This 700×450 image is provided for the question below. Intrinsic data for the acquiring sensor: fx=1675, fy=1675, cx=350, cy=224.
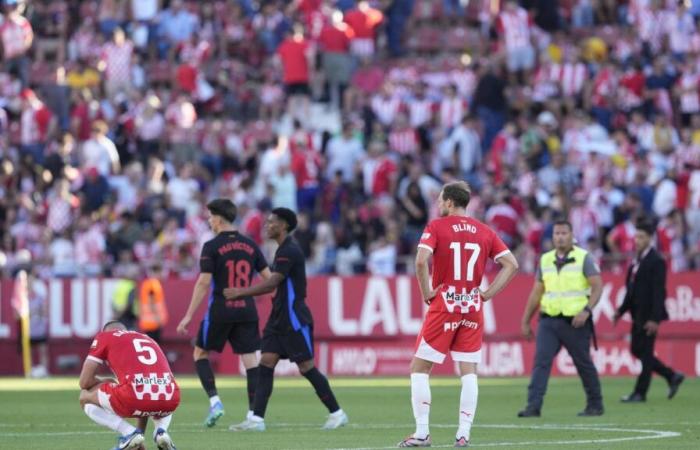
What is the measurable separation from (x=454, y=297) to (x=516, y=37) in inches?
824

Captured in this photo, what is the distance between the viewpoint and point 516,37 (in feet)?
112

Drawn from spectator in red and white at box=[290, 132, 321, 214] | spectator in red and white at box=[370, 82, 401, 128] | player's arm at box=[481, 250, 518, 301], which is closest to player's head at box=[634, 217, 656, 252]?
player's arm at box=[481, 250, 518, 301]

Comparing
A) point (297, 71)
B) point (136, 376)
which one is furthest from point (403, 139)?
point (136, 376)

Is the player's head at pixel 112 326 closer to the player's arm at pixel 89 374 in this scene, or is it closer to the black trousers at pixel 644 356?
the player's arm at pixel 89 374

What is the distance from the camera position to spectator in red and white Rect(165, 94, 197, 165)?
34000 mm

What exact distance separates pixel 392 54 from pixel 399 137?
15.0 feet

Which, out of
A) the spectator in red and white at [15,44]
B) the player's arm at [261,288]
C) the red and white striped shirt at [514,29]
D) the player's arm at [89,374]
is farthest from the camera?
the spectator in red and white at [15,44]

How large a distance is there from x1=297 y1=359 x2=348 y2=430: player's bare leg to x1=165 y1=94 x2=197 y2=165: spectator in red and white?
1805cm

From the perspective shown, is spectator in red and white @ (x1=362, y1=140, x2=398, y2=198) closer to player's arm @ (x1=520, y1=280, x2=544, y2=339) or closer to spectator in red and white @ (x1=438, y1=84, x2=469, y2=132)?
spectator in red and white @ (x1=438, y1=84, x2=469, y2=132)

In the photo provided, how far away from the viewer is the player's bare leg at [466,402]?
13.6 metres

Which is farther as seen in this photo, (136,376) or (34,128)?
(34,128)

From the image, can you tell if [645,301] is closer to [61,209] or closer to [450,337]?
[450,337]

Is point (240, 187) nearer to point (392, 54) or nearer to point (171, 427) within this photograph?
point (392, 54)

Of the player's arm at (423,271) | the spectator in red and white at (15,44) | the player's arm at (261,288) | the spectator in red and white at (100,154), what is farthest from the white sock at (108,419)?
the spectator in red and white at (15,44)
